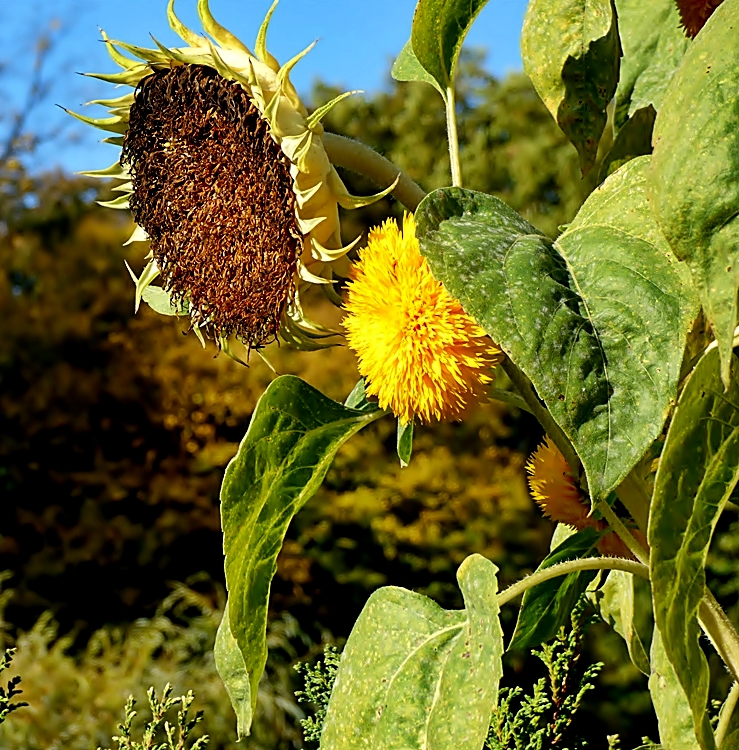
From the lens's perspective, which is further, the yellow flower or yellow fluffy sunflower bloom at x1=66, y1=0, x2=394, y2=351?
the yellow flower

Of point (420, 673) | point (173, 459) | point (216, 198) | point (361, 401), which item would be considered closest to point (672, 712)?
point (420, 673)

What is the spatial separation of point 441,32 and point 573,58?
0.08 meters

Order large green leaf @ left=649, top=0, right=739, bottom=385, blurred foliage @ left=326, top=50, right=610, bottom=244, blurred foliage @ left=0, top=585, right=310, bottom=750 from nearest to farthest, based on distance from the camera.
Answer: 1. large green leaf @ left=649, top=0, right=739, bottom=385
2. blurred foliage @ left=0, top=585, right=310, bottom=750
3. blurred foliage @ left=326, top=50, right=610, bottom=244

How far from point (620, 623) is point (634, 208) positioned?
510mm

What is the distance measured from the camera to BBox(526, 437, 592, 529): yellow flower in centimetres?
67

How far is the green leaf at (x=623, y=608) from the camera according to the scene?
0.74 m

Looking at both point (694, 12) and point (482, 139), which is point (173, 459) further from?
point (694, 12)

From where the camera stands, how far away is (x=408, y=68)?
0.72 metres

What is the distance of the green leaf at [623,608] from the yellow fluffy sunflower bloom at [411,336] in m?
0.24

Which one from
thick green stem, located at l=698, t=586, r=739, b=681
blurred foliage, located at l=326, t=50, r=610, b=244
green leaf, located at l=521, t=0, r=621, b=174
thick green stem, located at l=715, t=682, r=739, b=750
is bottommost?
thick green stem, located at l=715, t=682, r=739, b=750

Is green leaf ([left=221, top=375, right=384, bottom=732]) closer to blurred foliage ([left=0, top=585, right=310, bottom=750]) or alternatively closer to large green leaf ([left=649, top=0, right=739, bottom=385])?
large green leaf ([left=649, top=0, right=739, bottom=385])

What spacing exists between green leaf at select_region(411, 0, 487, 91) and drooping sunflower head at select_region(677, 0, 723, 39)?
0.16 meters

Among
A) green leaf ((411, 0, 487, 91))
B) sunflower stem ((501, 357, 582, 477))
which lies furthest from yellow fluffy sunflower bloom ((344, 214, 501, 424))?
green leaf ((411, 0, 487, 91))

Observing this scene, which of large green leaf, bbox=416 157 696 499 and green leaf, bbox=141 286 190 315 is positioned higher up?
green leaf, bbox=141 286 190 315
